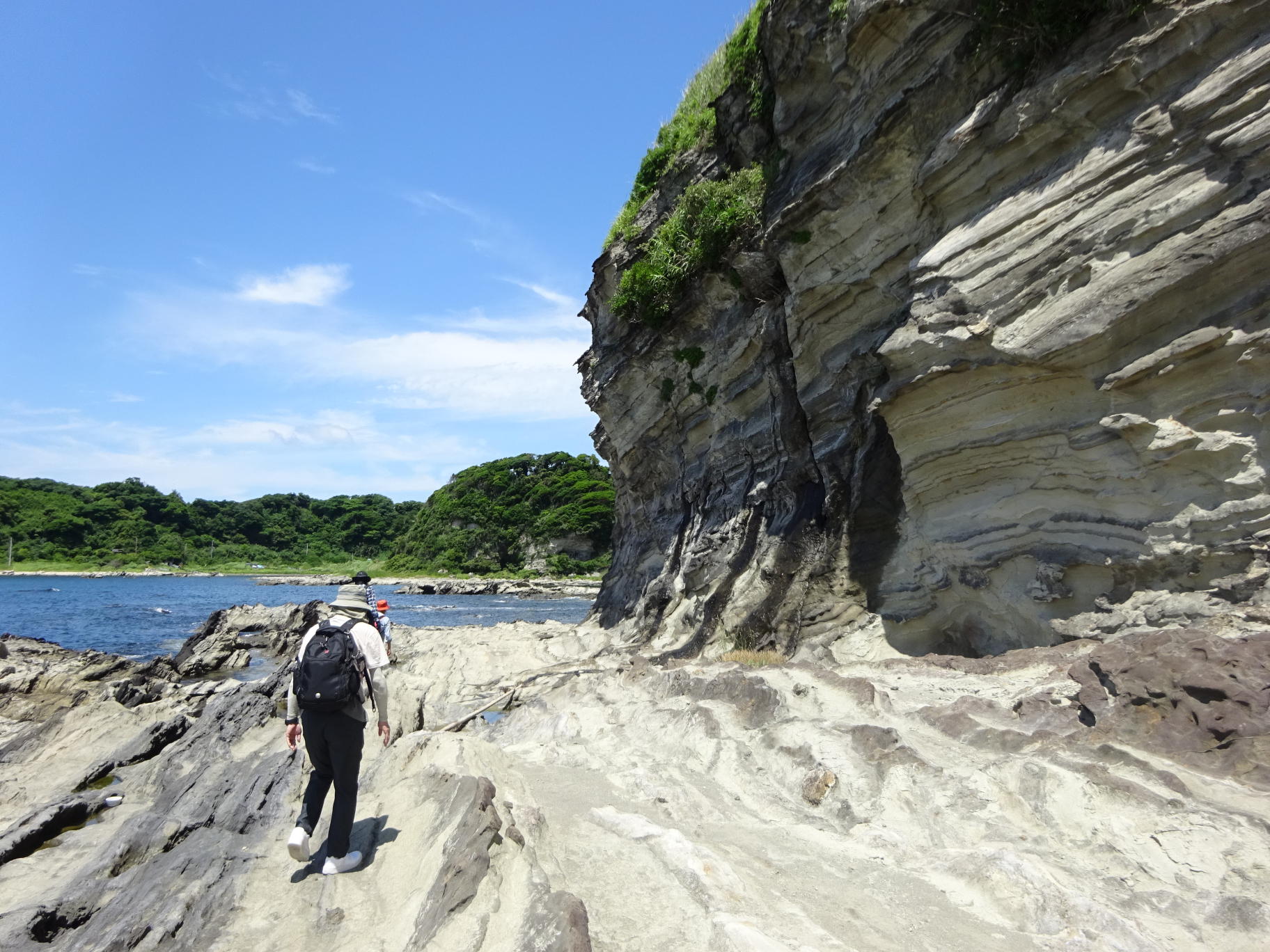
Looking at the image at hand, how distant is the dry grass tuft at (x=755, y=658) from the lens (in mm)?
12227

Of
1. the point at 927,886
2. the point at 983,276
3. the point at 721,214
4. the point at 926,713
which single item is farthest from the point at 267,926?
the point at 721,214

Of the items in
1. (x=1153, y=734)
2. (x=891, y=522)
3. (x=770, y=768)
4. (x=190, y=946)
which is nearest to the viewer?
(x=190, y=946)

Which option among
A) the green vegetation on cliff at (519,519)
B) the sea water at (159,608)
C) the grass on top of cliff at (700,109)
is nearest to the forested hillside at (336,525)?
the green vegetation on cliff at (519,519)

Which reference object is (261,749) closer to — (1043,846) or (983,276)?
(1043,846)

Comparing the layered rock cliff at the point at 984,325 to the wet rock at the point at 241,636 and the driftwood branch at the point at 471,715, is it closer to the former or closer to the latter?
the driftwood branch at the point at 471,715

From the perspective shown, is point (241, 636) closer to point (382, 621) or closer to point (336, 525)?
point (382, 621)

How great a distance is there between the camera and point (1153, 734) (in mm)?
6023

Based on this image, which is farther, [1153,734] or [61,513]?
[61,513]

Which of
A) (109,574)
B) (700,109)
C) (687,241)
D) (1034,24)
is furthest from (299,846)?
(109,574)

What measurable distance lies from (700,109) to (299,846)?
20.6 m

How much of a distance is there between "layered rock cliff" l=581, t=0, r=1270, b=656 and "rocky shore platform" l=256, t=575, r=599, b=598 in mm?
46382

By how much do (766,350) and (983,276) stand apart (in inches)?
299

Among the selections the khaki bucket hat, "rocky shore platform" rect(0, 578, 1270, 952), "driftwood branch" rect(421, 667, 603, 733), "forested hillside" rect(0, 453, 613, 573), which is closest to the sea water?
"forested hillside" rect(0, 453, 613, 573)

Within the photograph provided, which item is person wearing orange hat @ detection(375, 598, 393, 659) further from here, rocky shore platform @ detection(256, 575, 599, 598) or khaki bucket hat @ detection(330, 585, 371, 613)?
rocky shore platform @ detection(256, 575, 599, 598)
